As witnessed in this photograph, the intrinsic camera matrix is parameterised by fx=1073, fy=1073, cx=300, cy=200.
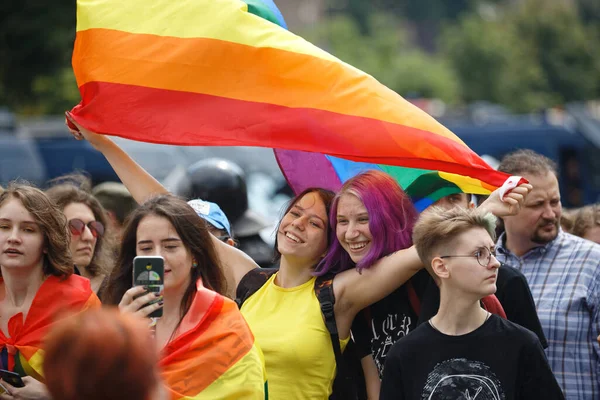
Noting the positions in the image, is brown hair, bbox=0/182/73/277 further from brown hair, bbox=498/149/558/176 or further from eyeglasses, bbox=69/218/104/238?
brown hair, bbox=498/149/558/176

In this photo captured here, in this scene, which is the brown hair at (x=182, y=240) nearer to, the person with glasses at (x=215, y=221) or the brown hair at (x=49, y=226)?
the brown hair at (x=49, y=226)

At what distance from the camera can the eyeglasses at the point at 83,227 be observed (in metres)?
6.16

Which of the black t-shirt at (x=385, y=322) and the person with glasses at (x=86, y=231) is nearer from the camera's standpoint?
the black t-shirt at (x=385, y=322)

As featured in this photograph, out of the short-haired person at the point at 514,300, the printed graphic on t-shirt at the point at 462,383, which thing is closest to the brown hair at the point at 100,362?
the printed graphic on t-shirt at the point at 462,383

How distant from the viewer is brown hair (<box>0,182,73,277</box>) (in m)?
4.91

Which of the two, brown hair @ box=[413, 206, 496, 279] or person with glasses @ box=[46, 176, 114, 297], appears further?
person with glasses @ box=[46, 176, 114, 297]

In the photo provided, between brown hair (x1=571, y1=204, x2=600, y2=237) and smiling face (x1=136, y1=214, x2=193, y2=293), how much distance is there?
338 cm

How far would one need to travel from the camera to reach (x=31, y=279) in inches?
194

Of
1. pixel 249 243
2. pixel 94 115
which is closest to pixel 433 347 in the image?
pixel 94 115

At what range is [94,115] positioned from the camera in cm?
570

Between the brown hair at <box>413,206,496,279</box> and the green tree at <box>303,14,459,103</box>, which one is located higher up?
the green tree at <box>303,14,459,103</box>

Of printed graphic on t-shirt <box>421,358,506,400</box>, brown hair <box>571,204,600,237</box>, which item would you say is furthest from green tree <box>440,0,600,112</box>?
printed graphic on t-shirt <box>421,358,506,400</box>

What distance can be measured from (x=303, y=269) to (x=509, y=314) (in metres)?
0.98

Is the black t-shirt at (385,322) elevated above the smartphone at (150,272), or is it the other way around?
the smartphone at (150,272)
